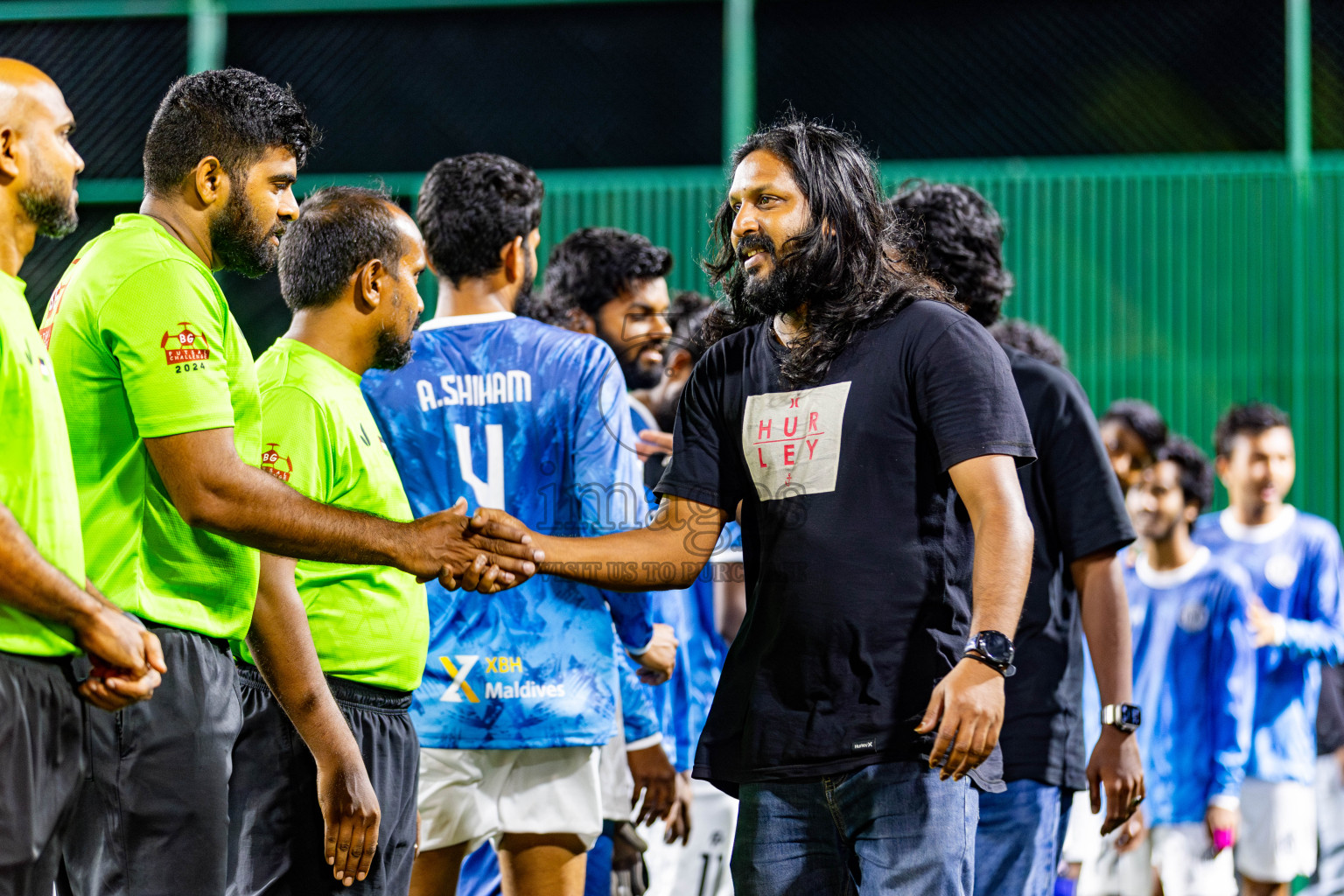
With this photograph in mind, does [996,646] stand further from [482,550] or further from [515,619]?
[515,619]

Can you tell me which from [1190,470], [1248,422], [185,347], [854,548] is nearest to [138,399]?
[185,347]

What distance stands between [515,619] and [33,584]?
175cm

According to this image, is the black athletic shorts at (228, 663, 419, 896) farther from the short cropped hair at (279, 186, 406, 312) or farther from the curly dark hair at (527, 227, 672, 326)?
the curly dark hair at (527, 227, 672, 326)

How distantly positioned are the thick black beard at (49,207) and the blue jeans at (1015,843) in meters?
2.35

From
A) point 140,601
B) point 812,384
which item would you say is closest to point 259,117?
point 140,601

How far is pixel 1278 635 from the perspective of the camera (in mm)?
5871

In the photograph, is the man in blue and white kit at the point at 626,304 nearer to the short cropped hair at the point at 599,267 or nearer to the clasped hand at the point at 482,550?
the short cropped hair at the point at 599,267

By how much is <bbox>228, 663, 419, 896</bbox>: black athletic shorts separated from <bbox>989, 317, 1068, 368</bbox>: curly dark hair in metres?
1.75

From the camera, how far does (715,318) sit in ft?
10.8

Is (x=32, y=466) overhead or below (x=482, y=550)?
overhead

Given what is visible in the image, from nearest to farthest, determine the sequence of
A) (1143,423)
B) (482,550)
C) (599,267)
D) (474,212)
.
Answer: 1. (482,550)
2. (474,212)
3. (599,267)
4. (1143,423)

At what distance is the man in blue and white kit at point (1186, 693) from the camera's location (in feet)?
18.7

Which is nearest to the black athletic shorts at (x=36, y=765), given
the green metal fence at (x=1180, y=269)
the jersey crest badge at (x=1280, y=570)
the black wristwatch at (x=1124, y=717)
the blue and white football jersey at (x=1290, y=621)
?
the black wristwatch at (x=1124, y=717)

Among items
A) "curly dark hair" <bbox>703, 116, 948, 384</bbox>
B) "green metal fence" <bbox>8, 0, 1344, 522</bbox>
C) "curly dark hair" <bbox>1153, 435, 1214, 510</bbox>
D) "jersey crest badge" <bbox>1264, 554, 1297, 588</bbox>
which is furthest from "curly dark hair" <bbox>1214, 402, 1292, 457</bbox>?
"curly dark hair" <bbox>703, 116, 948, 384</bbox>
